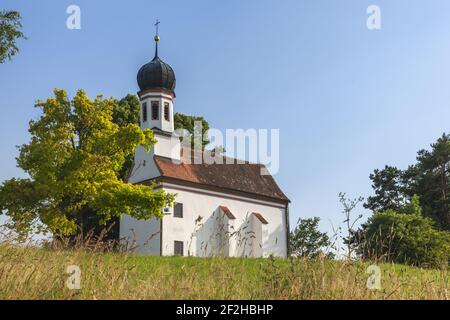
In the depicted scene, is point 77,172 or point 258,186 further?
point 258,186

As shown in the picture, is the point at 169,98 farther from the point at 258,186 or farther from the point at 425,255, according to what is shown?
the point at 425,255

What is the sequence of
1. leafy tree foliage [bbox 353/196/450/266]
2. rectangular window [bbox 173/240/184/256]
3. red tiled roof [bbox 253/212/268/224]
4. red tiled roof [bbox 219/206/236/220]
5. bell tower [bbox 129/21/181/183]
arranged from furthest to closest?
1. red tiled roof [bbox 253/212/268/224]
2. bell tower [bbox 129/21/181/183]
3. red tiled roof [bbox 219/206/236/220]
4. rectangular window [bbox 173/240/184/256]
5. leafy tree foliage [bbox 353/196/450/266]

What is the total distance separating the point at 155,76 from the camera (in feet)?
120

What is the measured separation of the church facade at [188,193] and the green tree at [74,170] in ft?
22.2

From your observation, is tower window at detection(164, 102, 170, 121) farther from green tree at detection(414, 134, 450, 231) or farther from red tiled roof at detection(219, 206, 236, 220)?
green tree at detection(414, 134, 450, 231)

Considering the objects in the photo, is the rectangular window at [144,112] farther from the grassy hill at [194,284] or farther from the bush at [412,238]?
the grassy hill at [194,284]

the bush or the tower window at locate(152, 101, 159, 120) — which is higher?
the tower window at locate(152, 101, 159, 120)

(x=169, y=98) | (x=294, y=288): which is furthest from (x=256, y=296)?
(x=169, y=98)

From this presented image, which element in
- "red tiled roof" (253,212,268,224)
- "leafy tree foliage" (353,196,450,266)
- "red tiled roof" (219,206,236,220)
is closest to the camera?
"leafy tree foliage" (353,196,450,266)

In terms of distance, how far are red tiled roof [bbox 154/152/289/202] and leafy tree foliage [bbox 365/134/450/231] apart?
38.1ft

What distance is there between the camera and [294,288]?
23.8ft

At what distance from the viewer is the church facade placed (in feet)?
109

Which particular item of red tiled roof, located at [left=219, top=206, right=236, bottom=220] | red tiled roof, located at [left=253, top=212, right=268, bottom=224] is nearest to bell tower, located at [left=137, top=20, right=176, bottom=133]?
red tiled roof, located at [left=219, top=206, right=236, bottom=220]
